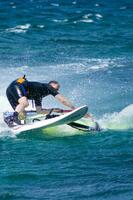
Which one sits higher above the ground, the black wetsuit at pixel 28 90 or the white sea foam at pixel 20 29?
the black wetsuit at pixel 28 90

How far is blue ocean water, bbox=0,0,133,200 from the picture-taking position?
44.1 ft

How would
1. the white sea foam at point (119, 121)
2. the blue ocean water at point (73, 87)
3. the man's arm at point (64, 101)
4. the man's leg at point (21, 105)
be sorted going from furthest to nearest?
the white sea foam at point (119, 121)
the man's arm at point (64, 101)
the man's leg at point (21, 105)
the blue ocean water at point (73, 87)

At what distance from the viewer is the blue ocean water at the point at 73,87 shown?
44.1 feet

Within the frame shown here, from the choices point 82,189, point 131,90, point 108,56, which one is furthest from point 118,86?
point 82,189

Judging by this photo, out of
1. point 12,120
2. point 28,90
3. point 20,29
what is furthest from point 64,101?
point 20,29

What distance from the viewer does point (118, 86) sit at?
78.5ft

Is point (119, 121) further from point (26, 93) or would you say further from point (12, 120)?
point (12, 120)

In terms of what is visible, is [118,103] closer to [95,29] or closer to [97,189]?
[97,189]

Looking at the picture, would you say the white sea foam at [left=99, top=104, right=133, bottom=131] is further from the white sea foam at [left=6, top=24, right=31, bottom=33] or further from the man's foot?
the white sea foam at [left=6, top=24, right=31, bottom=33]

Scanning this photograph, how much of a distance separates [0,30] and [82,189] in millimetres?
23496

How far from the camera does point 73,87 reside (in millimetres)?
23641

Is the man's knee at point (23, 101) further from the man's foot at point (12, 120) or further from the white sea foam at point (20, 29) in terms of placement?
the white sea foam at point (20, 29)

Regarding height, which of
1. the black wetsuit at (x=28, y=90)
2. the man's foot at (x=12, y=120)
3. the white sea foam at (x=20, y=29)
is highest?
the black wetsuit at (x=28, y=90)

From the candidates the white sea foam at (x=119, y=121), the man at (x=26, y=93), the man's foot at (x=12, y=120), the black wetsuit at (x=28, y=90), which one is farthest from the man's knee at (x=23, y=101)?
the white sea foam at (x=119, y=121)
